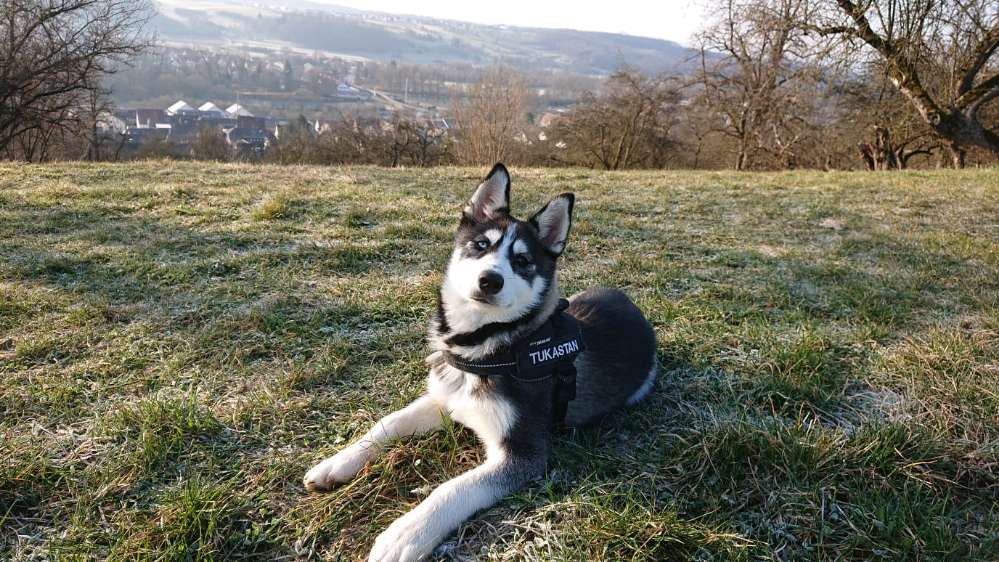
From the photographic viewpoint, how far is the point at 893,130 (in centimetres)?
2186

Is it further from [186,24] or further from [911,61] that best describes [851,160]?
[186,24]

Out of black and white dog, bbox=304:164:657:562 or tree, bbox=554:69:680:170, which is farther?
tree, bbox=554:69:680:170

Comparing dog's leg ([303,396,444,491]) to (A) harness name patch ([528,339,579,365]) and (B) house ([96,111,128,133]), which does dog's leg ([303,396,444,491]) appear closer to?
(A) harness name patch ([528,339,579,365])

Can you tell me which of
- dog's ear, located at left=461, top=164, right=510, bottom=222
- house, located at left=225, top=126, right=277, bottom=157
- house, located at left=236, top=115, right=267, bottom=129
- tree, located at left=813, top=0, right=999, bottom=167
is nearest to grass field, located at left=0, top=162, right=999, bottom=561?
dog's ear, located at left=461, top=164, right=510, bottom=222

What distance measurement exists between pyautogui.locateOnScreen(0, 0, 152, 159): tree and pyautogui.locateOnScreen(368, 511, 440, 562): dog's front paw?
83.5 ft

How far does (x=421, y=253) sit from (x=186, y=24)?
22449cm

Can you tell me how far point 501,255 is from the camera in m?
3.20

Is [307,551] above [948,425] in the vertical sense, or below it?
below

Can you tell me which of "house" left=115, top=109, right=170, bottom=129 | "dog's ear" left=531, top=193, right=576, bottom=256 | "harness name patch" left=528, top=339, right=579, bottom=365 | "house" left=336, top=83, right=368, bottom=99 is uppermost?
"dog's ear" left=531, top=193, right=576, bottom=256

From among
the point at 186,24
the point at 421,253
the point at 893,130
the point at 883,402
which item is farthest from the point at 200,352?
the point at 186,24

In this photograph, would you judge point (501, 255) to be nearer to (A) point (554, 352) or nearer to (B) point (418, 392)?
(A) point (554, 352)

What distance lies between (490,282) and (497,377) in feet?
1.69

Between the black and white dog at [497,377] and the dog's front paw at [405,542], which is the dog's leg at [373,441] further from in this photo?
the dog's front paw at [405,542]

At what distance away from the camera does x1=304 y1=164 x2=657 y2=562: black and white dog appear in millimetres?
2547
